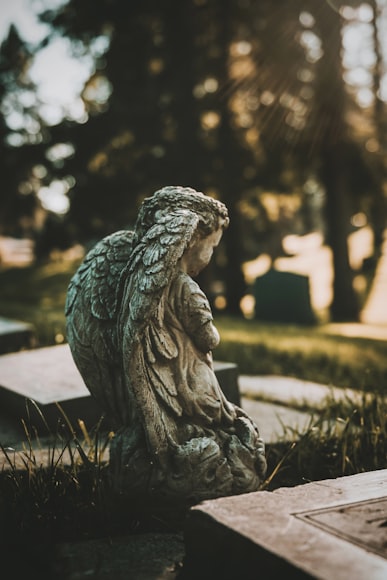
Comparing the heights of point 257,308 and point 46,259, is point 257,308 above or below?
below

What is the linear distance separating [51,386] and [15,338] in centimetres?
352

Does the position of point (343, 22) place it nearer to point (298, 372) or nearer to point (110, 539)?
point (298, 372)

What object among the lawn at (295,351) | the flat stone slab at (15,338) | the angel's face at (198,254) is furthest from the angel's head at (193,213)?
the flat stone slab at (15,338)

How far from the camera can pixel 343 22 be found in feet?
50.6

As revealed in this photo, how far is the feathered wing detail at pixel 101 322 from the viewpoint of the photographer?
367 centimetres

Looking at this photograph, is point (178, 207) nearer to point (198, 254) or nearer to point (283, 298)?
point (198, 254)

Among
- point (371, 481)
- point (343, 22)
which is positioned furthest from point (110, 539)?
point (343, 22)

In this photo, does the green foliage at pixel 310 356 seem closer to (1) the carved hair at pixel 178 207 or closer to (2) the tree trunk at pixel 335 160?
(1) the carved hair at pixel 178 207

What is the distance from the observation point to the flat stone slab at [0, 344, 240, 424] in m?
5.12

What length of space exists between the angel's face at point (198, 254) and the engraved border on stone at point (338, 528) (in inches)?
54.3

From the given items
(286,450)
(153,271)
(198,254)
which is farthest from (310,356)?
(153,271)

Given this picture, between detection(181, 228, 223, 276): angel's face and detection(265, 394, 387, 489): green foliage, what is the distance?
53.0 inches

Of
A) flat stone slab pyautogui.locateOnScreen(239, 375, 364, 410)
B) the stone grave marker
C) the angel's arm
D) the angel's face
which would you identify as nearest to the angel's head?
the angel's face

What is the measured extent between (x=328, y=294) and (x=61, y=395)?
56.1 ft
